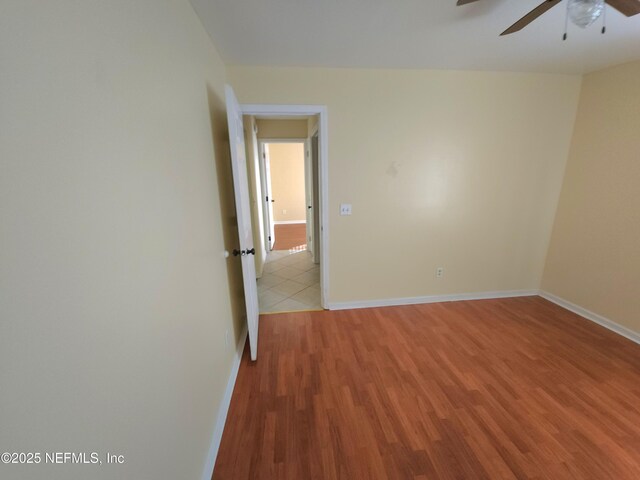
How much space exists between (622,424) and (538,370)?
17.4 inches

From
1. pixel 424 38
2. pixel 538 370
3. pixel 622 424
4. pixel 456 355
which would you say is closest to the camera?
pixel 622 424

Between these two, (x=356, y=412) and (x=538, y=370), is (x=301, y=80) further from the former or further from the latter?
(x=538, y=370)

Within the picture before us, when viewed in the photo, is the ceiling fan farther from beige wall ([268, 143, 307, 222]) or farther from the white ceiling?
→ beige wall ([268, 143, 307, 222])

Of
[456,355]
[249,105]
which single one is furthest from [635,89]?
[249,105]

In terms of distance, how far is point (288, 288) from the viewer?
3.35 metres

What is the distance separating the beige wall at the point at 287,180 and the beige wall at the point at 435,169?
4.68 meters

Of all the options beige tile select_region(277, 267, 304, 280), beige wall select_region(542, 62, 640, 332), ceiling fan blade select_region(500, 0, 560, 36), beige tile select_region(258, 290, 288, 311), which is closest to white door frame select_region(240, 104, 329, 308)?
beige tile select_region(258, 290, 288, 311)

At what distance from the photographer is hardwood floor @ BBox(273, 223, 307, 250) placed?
5340 mm

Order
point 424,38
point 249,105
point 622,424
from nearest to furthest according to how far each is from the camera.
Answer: point 622,424 < point 424,38 < point 249,105

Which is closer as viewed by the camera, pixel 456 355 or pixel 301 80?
pixel 456 355

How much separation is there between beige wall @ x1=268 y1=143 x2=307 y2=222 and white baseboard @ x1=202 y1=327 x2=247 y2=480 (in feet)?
18.2

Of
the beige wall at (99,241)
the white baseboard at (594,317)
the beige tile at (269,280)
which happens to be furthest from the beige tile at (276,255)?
the white baseboard at (594,317)

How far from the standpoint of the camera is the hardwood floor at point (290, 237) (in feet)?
17.5

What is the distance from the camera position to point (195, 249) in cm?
127
